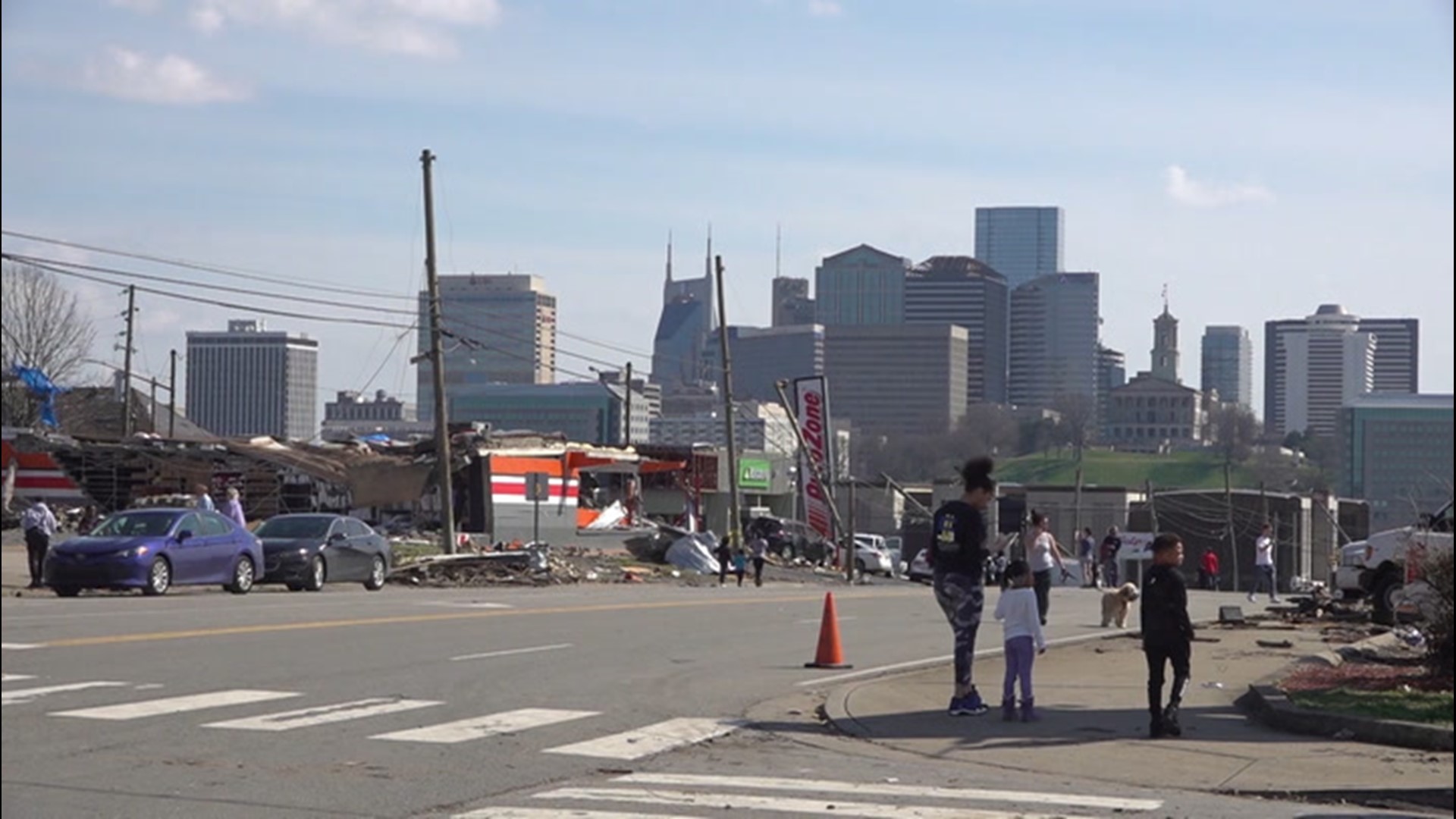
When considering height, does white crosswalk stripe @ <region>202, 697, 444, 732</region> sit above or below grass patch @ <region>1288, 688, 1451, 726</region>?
below

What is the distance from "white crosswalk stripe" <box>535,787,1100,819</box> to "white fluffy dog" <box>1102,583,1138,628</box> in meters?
16.7

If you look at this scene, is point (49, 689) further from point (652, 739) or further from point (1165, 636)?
point (1165, 636)

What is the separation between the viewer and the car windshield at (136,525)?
28656 mm

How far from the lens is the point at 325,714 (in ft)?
49.5

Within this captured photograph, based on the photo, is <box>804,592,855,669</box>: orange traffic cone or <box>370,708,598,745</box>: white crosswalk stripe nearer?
<box>370,708,598,745</box>: white crosswalk stripe

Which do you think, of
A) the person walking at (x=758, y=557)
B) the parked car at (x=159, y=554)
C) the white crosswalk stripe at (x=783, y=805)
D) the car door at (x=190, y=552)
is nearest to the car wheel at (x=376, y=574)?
the parked car at (x=159, y=554)

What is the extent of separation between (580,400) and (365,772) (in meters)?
139

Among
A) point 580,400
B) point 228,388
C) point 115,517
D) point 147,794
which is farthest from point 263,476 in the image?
point 580,400

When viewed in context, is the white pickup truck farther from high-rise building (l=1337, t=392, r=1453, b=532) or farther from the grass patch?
the grass patch

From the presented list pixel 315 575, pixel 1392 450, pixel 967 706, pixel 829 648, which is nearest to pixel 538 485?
pixel 315 575

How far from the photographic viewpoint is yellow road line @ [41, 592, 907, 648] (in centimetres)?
2048

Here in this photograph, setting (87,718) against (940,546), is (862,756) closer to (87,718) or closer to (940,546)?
(940,546)

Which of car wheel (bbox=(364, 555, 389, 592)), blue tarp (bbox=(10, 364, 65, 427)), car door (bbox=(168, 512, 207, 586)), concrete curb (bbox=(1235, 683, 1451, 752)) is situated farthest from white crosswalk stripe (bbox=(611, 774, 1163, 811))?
car wheel (bbox=(364, 555, 389, 592))

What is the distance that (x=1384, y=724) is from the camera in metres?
14.1
